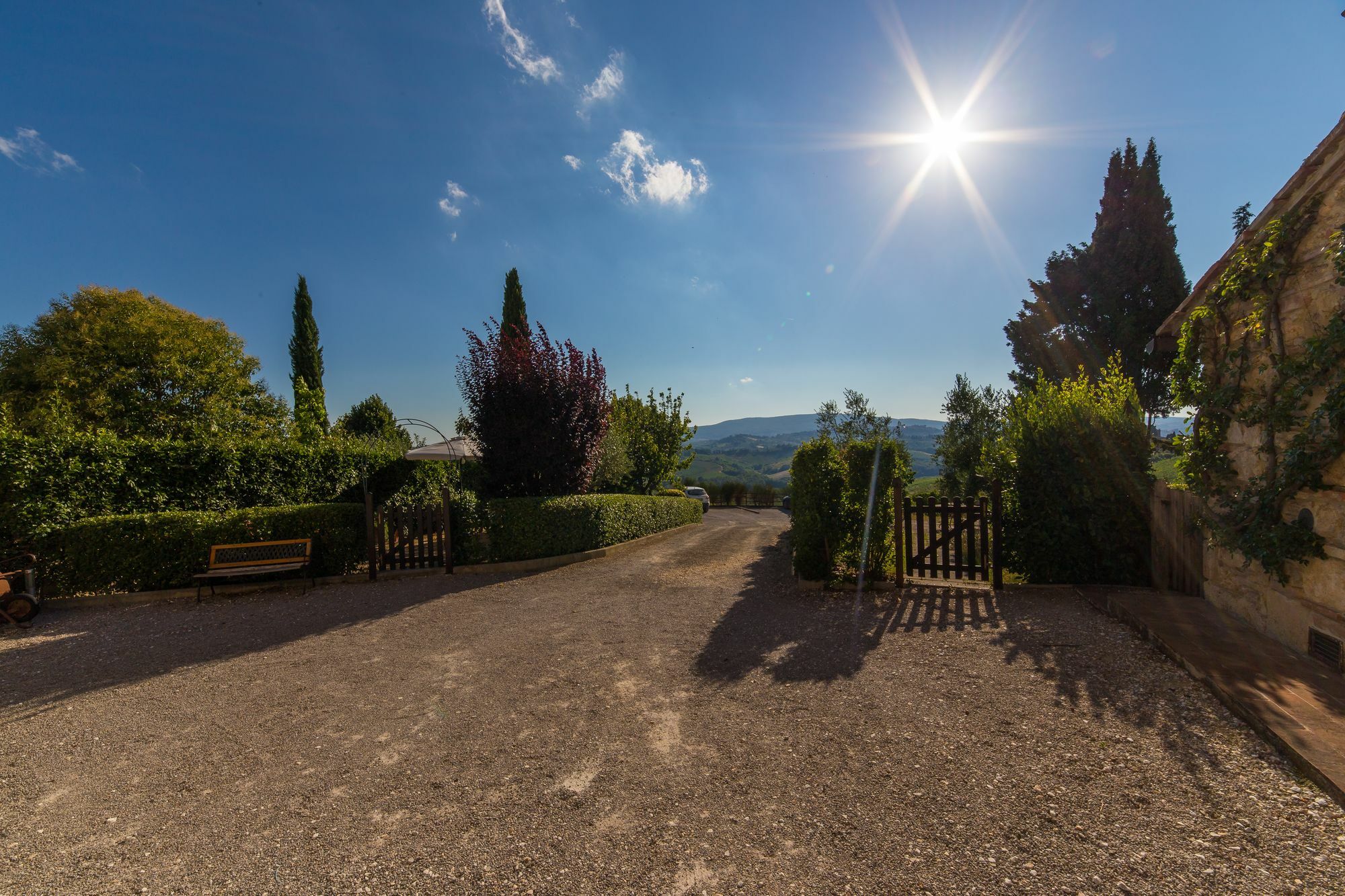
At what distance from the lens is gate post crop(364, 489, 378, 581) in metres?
8.66

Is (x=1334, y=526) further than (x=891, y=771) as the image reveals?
Yes

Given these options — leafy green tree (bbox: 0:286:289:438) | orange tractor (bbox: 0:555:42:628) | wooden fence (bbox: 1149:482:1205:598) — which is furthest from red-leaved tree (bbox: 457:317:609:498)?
leafy green tree (bbox: 0:286:289:438)

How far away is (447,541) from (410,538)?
2.15 ft

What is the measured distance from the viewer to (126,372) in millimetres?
19047

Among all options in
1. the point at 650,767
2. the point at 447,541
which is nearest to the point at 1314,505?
the point at 650,767

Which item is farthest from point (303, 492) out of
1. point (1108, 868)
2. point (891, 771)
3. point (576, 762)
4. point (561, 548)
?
point (1108, 868)

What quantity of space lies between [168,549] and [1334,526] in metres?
13.7

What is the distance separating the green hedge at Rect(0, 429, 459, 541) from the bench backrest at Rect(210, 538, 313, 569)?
7.19ft

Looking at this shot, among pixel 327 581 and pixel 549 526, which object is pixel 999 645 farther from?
pixel 327 581

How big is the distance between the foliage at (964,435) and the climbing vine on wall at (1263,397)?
18.2 metres

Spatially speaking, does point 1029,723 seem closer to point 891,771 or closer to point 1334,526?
point 891,771

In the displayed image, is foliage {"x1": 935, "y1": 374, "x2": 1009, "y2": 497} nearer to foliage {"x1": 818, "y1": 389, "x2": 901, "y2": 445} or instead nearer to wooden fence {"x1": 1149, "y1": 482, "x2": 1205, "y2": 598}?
foliage {"x1": 818, "y1": 389, "x2": 901, "y2": 445}

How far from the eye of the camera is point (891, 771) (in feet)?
9.87

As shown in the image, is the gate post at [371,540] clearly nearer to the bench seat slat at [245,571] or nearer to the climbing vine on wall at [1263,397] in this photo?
the bench seat slat at [245,571]
